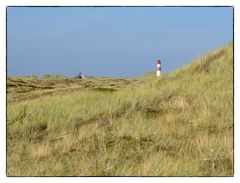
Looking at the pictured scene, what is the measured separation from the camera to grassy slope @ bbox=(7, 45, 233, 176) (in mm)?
5457

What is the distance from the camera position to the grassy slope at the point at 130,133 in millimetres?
5457

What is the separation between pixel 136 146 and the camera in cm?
633

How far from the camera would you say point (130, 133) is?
686 centimetres

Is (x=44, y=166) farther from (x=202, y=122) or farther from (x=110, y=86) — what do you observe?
(x=110, y=86)

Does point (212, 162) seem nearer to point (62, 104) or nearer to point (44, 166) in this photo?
point (44, 166)

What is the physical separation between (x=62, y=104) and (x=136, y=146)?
11.3 ft

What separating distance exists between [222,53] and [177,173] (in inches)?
328
